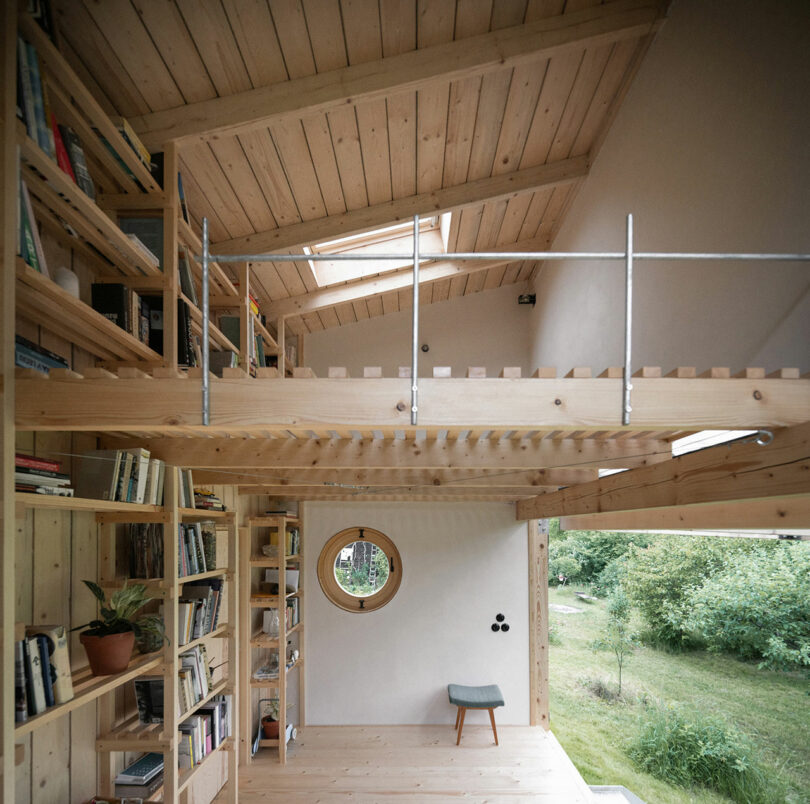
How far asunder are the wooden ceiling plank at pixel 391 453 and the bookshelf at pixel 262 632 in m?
2.33

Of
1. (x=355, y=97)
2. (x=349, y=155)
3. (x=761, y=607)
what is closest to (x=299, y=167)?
(x=349, y=155)

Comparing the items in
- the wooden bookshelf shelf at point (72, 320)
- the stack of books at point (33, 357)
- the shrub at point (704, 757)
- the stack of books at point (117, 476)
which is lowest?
the shrub at point (704, 757)

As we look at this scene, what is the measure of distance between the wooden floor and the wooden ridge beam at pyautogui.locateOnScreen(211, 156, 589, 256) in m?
4.15

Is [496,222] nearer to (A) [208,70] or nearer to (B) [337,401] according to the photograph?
(A) [208,70]

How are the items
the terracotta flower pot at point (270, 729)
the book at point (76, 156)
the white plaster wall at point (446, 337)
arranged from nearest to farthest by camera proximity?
1. the book at point (76, 156)
2. the terracotta flower pot at point (270, 729)
3. the white plaster wall at point (446, 337)

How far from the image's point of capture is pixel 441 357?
21.4ft

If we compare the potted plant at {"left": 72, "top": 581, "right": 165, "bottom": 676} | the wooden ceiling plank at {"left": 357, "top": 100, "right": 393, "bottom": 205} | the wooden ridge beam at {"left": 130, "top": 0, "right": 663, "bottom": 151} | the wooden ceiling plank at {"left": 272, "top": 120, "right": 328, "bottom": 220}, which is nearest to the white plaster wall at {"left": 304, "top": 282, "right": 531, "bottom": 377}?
the wooden ceiling plank at {"left": 357, "top": 100, "right": 393, "bottom": 205}

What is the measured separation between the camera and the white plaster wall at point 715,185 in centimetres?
229

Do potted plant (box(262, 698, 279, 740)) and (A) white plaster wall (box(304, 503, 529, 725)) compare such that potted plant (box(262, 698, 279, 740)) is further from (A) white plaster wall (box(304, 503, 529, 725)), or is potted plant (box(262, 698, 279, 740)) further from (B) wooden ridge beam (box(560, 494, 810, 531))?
(B) wooden ridge beam (box(560, 494, 810, 531))

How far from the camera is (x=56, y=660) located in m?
1.96

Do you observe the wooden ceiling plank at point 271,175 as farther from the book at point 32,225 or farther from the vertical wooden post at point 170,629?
the book at point 32,225

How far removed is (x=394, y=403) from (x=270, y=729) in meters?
5.17

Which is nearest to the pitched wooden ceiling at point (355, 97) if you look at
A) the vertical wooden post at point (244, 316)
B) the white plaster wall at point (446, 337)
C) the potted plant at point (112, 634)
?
the vertical wooden post at point (244, 316)

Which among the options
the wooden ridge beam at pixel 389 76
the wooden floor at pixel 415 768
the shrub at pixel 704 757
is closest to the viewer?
the wooden ridge beam at pixel 389 76
